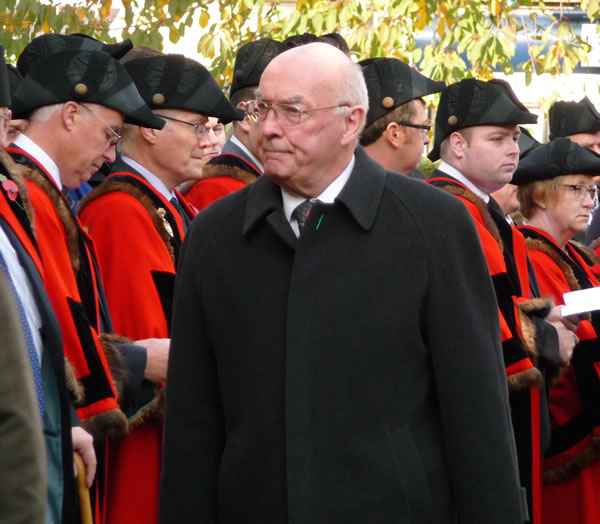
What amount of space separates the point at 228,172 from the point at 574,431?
6.80 feet

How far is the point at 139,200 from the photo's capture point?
4992 millimetres

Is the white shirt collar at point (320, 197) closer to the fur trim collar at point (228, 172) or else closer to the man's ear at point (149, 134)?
the man's ear at point (149, 134)

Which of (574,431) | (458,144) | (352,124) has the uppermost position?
(352,124)

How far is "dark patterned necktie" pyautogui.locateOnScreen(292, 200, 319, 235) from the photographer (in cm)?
350

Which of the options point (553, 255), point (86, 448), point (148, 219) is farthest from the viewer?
point (553, 255)

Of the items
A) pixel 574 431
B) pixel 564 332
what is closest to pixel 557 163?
pixel 564 332

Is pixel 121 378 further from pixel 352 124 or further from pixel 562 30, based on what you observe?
pixel 562 30

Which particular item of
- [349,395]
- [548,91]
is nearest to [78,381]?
[349,395]

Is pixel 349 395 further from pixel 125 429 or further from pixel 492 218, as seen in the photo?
pixel 492 218

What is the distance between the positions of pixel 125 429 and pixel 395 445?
4.13ft

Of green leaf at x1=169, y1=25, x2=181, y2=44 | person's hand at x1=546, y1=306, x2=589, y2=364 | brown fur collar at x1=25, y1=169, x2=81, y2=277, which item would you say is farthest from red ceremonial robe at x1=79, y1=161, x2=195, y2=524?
green leaf at x1=169, y1=25, x2=181, y2=44

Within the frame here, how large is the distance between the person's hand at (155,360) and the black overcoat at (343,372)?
100cm

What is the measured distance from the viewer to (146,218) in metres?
4.93

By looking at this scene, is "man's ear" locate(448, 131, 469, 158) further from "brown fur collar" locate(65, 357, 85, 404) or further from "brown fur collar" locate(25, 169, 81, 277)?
"brown fur collar" locate(65, 357, 85, 404)
